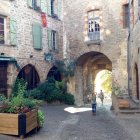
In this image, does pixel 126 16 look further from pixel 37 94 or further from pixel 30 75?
pixel 37 94

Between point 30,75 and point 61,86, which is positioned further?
point 61,86

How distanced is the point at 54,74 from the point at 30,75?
2.78 metres

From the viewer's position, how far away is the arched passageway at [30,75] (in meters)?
17.2

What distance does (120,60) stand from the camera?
61.9ft

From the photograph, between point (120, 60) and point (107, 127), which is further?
point (120, 60)

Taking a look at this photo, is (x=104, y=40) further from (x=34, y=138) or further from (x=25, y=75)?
(x=34, y=138)

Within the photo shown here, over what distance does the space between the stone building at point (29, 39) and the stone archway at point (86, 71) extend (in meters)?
1.78

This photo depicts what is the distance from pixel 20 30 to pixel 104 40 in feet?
18.8

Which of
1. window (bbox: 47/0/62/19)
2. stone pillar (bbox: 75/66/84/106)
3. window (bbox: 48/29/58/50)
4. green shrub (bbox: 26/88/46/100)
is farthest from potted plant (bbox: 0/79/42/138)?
stone pillar (bbox: 75/66/84/106)

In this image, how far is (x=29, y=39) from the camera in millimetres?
17453

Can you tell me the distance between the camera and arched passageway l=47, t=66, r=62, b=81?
64.8 ft

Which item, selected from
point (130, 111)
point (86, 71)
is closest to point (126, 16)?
point (86, 71)

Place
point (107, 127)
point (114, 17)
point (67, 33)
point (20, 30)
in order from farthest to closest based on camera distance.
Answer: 1. point (67, 33)
2. point (114, 17)
3. point (20, 30)
4. point (107, 127)

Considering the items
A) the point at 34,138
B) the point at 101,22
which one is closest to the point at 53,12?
the point at 101,22
